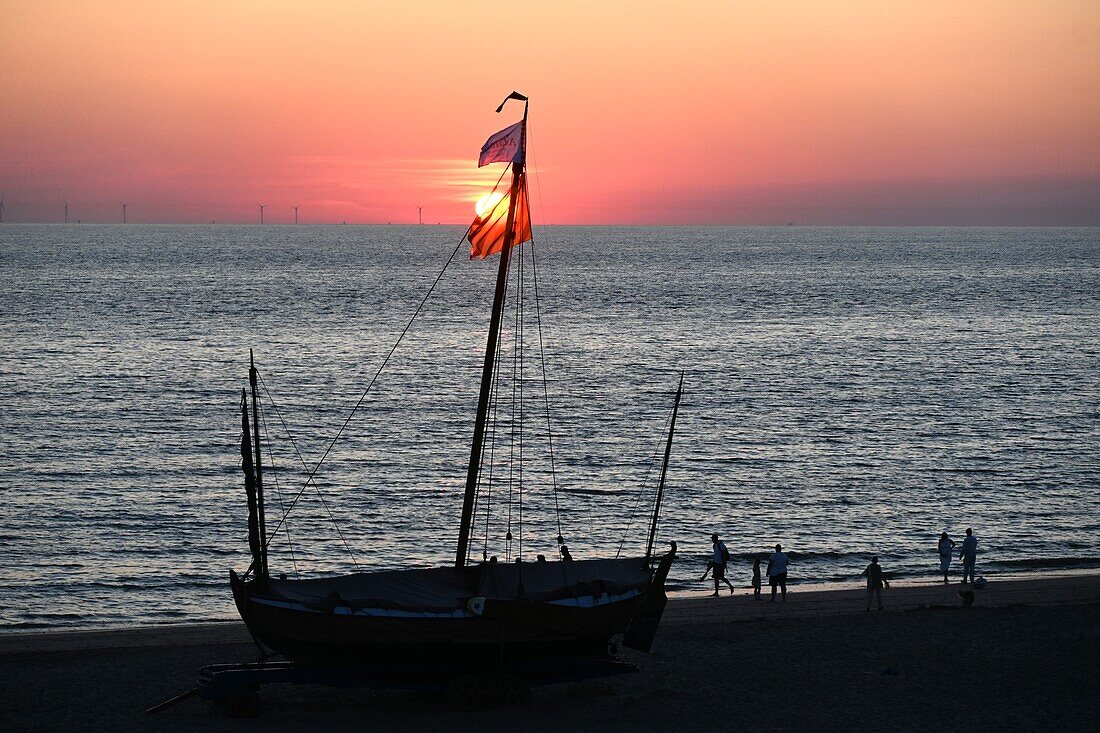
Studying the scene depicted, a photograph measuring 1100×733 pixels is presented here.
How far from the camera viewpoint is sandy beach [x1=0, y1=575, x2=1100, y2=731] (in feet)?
82.3

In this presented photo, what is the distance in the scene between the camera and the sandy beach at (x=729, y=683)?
25078 millimetres

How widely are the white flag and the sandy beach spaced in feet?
40.3

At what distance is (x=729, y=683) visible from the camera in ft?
91.3

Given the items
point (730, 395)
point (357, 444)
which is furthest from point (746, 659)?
point (730, 395)

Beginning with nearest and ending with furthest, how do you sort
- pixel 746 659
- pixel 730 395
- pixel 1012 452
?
pixel 746 659
pixel 1012 452
pixel 730 395

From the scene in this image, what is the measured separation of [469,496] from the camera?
1195 inches

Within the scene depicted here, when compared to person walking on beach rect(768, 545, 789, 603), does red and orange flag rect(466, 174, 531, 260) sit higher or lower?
higher

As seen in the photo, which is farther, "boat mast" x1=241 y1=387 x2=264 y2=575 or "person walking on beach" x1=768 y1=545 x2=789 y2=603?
"person walking on beach" x1=768 y1=545 x2=789 y2=603

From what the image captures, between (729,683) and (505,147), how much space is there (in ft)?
44.1

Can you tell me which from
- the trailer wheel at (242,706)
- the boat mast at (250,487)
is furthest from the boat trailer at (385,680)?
the boat mast at (250,487)

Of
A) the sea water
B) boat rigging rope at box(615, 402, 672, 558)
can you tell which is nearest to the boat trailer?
the sea water

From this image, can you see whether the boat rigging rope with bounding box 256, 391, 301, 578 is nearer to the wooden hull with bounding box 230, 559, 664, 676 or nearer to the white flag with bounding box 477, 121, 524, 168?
the white flag with bounding box 477, 121, 524, 168

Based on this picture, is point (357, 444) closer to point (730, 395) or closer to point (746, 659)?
point (730, 395)

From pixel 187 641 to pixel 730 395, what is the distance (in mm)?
58768
